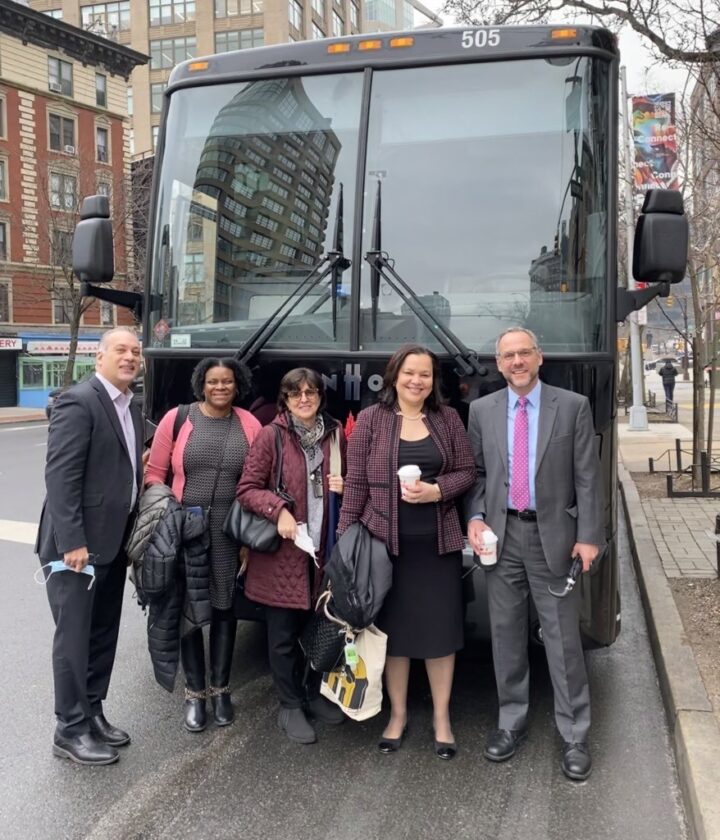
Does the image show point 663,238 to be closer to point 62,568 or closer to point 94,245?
point 94,245

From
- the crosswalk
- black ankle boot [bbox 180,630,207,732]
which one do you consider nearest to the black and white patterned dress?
black ankle boot [bbox 180,630,207,732]

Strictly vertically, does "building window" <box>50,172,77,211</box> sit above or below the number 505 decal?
above

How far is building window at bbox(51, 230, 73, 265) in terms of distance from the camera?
30406 millimetres

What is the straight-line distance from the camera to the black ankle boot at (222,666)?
12.5 feet

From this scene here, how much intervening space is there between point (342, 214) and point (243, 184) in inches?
26.0

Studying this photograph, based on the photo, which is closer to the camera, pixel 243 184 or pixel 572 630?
pixel 572 630

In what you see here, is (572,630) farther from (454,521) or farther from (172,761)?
(172,761)

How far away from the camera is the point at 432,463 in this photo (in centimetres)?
334

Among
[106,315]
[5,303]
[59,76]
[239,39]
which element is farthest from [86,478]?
[239,39]

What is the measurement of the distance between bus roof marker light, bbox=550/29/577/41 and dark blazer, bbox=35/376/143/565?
269cm

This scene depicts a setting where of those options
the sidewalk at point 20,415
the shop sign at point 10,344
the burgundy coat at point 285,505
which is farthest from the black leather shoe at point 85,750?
the shop sign at point 10,344

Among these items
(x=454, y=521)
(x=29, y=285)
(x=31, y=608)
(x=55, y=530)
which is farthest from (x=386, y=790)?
(x=29, y=285)

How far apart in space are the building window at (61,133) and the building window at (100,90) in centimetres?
227

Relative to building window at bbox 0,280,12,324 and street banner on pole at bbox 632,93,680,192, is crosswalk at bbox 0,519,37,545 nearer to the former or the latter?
street banner on pole at bbox 632,93,680,192
